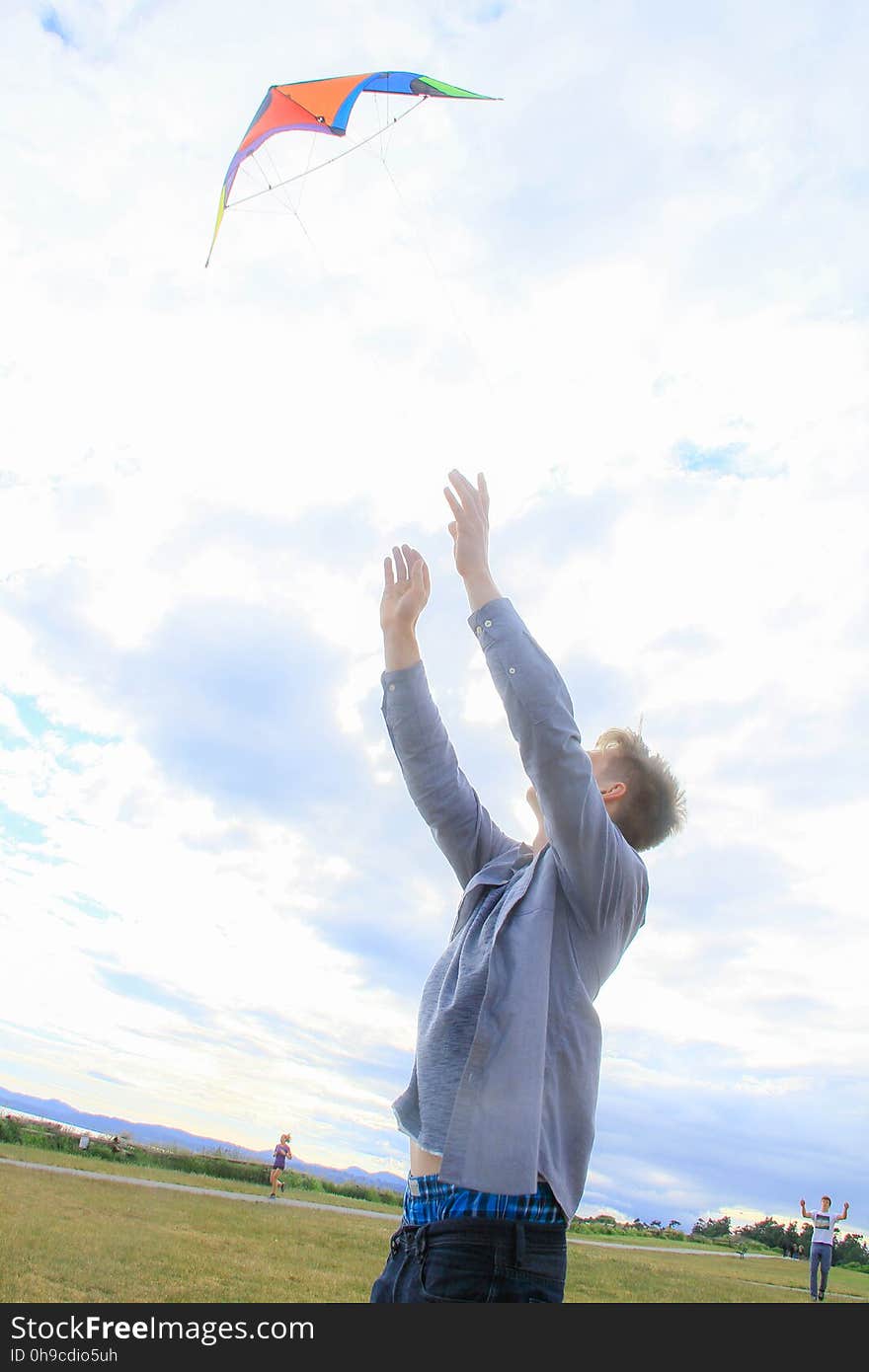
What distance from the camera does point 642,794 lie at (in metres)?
2.73

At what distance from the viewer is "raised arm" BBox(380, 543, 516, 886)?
2.80m

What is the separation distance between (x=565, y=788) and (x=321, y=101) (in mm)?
9395

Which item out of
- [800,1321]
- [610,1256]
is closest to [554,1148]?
[800,1321]

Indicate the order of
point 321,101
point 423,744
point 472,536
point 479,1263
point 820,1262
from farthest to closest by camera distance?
point 820,1262 → point 321,101 → point 423,744 → point 472,536 → point 479,1263

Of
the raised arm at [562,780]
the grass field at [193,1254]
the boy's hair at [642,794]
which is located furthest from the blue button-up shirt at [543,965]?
the grass field at [193,1254]

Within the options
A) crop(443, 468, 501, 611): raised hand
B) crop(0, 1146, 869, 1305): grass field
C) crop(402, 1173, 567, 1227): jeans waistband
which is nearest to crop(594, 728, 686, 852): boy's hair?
crop(443, 468, 501, 611): raised hand

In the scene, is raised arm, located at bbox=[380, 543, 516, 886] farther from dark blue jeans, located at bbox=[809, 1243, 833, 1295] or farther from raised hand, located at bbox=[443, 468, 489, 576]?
dark blue jeans, located at bbox=[809, 1243, 833, 1295]

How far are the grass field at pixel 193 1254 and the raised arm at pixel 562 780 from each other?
527 cm

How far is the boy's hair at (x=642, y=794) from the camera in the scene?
2715 millimetres

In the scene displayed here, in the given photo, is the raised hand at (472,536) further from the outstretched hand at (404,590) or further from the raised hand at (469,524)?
the outstretched hand at (404,590)

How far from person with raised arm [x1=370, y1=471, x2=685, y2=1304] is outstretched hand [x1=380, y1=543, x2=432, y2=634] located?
308mm

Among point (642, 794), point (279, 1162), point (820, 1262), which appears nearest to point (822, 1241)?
point (820, 1262)

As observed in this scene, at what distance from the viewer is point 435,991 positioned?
232cm

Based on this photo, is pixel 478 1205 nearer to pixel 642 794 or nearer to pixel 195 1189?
pixel 642 794
